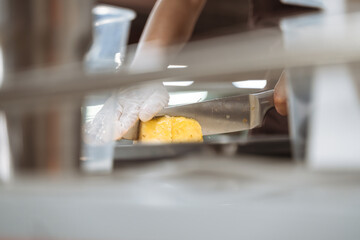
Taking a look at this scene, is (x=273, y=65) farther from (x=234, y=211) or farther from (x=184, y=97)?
(x=184, y=97)

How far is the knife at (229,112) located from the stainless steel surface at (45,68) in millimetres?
310

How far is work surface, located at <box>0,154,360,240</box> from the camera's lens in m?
0.26

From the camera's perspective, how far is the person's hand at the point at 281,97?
2.17 feet

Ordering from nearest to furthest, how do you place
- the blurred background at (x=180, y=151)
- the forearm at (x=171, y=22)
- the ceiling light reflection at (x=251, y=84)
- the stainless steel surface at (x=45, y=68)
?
the blurred background at (x=180, y=151) < the stainless steel surface at (x=45, y=68) < the ceiling light reflection at (x=251, y=84) < the forearm at (x=171, y=22)

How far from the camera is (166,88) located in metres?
0.71

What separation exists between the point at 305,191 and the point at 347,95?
0.08 metres

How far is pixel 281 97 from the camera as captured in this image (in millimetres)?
681

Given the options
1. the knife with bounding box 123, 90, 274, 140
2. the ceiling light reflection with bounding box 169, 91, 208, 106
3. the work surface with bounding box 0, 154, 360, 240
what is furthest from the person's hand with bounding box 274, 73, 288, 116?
the work surface with bounding box 0, 154, 360, 240

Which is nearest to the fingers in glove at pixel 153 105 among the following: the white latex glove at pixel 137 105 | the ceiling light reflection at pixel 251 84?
the white latex glove at pixel 137 105

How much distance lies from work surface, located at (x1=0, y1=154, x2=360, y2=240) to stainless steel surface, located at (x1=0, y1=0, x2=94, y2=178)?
0.03 metres

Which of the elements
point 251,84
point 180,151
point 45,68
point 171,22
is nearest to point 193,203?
point 180,151

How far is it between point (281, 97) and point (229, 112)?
0.32ft

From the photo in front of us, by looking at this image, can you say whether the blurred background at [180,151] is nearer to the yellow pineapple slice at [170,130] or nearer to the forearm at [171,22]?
the yellow pineapple slice at [170,130]

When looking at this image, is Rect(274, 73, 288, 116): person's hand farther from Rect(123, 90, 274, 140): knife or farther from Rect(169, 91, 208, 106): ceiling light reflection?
Rect(169, 91, 208, 106): ceiling light reflection
